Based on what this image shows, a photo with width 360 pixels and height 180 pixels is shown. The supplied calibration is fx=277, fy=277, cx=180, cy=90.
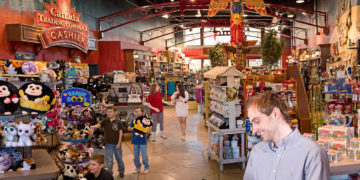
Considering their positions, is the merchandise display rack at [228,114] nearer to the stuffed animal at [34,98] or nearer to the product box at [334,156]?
the product box at [334,156]

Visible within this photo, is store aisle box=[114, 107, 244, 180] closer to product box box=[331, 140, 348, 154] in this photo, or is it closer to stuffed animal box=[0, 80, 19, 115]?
product box box=[331, 140, 348, 154]

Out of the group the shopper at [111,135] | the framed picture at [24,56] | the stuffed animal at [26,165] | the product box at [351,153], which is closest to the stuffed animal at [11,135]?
the stuffed animal at [26,165]

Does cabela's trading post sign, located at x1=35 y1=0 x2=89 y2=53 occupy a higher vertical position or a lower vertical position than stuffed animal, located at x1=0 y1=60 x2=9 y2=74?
higher

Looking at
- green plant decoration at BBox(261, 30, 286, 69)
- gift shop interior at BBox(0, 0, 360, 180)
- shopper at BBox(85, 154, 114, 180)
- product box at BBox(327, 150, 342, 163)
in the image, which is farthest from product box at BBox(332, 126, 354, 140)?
green plant decoration at BBox(261, 30, 286, 69)

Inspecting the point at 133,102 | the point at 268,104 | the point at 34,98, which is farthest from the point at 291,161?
the point at 133,102

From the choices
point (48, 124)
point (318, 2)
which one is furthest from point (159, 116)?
point (318, 2)

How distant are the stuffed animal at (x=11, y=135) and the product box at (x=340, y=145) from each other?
3.08 metres

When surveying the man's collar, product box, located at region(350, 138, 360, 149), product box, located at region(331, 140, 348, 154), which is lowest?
product box, located at region(331, 140, 348, 154)

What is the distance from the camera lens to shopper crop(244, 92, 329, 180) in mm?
1279

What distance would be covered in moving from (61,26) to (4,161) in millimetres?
7638

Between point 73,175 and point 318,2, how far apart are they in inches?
637

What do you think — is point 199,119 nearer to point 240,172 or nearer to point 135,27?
point 240,172

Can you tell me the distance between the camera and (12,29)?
24.1 ft

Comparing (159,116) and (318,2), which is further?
(318,2)
